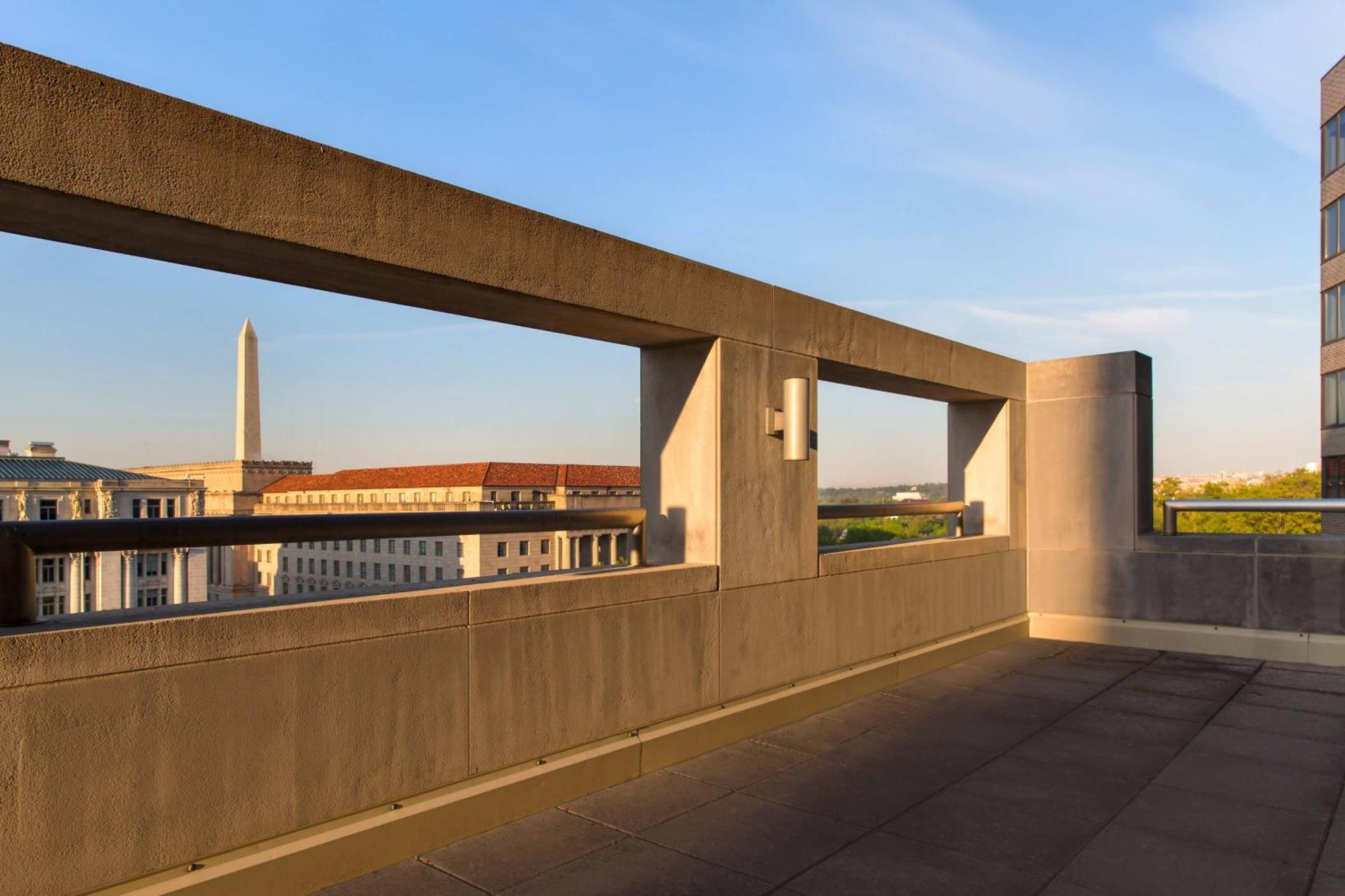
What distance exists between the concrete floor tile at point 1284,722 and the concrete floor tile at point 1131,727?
0.34 metres

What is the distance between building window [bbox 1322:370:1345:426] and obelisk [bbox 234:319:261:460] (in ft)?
233

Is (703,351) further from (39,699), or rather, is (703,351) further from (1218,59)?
(1218,59)

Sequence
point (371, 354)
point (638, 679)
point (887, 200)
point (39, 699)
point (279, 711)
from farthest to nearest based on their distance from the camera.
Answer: point (371, 354) < point (887, 200) < point (638, 679) < point (279, 711) < point (39, 699)

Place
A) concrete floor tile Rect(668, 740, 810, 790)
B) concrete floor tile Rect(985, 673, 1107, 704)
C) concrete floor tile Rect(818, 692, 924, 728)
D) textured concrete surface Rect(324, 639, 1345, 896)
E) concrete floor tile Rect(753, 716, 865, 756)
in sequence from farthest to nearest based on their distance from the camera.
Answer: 1. concrete floor tile Rect(985, 673, 1107, 704)
2. concrete floor tile Rect(818, 692, 924, 728)
3. concrete floor tile Rect(753, 716, 865, 756)
4. concrete floor tile Rect(668, 740, 810, 790)
5. textured concrete surface Rect(324, 639, 1345, 896)

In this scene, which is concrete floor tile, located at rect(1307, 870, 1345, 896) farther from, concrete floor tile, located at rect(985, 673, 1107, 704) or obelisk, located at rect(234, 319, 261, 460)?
obelisk, located at rect(234, 319, 261, 460)

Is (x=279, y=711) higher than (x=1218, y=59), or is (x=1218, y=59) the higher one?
(x=1218, y=59)

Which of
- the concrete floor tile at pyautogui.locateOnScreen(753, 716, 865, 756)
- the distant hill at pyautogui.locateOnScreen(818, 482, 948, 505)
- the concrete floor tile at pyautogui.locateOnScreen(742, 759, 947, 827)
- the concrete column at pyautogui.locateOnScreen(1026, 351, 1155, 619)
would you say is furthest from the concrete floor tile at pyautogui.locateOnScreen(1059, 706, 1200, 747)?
the concrete column at pyautogui.locateOnScreen(1026, 351, 1155, 619)

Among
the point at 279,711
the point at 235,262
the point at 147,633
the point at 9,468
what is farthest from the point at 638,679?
the point at 9,468

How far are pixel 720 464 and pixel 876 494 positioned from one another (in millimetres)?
4382

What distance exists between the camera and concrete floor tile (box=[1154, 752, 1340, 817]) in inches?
161

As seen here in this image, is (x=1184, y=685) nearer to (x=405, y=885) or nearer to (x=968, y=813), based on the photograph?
(x=968, y=813)

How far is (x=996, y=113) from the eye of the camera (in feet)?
40.0

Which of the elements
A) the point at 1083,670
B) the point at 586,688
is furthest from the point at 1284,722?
the point at 586,688

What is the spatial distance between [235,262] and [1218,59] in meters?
12.5
